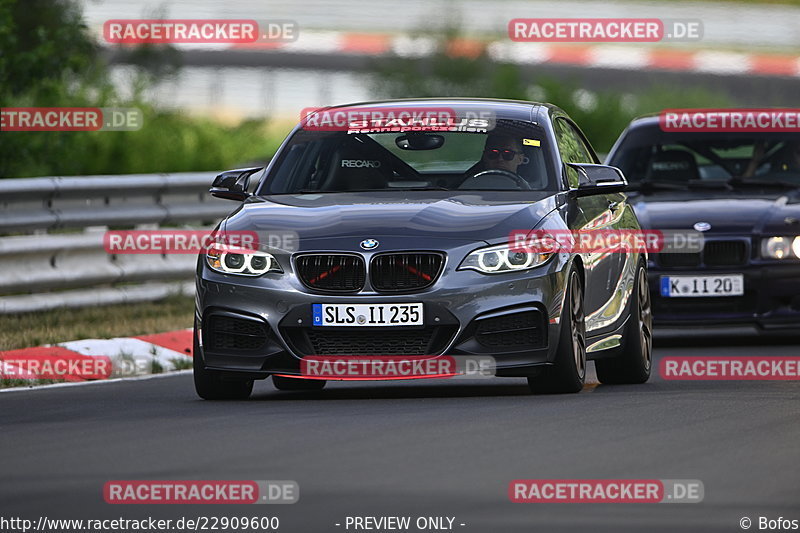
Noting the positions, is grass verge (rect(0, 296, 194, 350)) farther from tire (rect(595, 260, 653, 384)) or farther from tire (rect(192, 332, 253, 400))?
tire (rect(595, 260, 653, 384))

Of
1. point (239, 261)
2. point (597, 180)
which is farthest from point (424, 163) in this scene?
point (239, 261)

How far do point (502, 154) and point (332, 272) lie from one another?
5.18 feet

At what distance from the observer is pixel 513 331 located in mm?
9703

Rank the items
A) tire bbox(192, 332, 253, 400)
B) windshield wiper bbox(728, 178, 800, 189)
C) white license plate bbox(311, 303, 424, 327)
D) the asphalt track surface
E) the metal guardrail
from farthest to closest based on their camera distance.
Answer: windshield wiper bbox(728, 178, 800, 189)
the metal guardrail
tire bbox(192, 332, 253, 400)
white license plate bbox(311, 303, 424, 327)
the asphalt track surface

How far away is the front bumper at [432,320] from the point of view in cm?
960

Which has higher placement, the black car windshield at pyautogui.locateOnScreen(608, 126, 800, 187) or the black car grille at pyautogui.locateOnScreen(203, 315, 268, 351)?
the black car windshield at pyautogui.locateOnScreen(608, 126, 800, 187)

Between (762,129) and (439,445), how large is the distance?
8.14 metres

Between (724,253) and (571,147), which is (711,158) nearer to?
(724,253)

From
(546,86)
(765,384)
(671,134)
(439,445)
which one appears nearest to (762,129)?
(671,134)

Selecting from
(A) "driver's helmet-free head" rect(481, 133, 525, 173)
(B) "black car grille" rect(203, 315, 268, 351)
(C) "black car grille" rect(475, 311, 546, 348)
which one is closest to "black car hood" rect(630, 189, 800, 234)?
(A) "driver's helmet-free head" rect(481, 133, 525, 173)

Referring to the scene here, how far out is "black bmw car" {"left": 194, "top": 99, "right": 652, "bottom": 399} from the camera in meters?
9.63

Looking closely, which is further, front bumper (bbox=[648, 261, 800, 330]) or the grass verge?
front bumper (bbox=[648, 261, 800, 330])

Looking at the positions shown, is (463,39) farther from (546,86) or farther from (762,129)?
(762,129)

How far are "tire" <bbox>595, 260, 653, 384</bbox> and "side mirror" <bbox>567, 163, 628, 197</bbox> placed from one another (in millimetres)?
802
